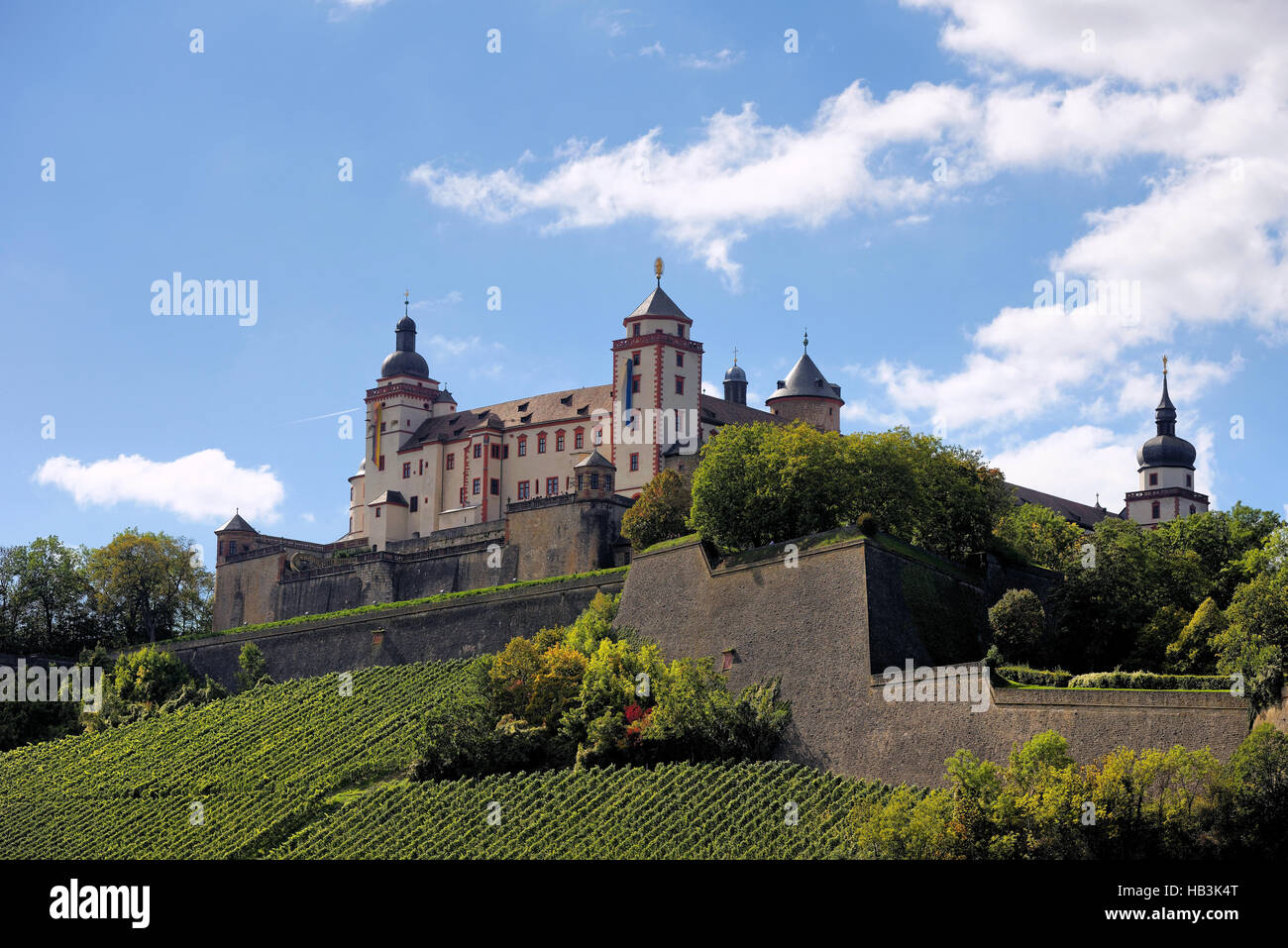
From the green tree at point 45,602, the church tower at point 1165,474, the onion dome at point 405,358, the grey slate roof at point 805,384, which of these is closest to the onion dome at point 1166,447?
the church tower at point 1165,474

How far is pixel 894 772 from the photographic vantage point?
42812mm

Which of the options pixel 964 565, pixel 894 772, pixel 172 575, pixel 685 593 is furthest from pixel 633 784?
pixel 172 575

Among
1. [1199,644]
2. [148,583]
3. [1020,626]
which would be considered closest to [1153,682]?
[1199,644]

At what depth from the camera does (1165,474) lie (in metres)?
105

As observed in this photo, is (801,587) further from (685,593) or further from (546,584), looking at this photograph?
(546,584)

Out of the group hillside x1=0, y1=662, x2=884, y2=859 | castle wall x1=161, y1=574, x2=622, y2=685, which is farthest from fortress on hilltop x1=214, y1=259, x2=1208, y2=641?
hillside x1=0, y1=662, x2=884, y2=859

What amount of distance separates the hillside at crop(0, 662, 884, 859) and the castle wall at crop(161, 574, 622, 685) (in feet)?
6.59

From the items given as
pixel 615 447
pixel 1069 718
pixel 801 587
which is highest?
pixel 615 447

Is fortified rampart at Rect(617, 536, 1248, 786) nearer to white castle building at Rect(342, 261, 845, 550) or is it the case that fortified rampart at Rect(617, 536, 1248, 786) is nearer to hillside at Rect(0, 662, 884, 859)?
hillside at Rect(0, 662, 884, 859)

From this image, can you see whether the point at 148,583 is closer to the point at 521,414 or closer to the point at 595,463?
the point at 521,414

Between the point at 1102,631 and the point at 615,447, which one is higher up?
the point at 615,447

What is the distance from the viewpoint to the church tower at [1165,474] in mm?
104125
